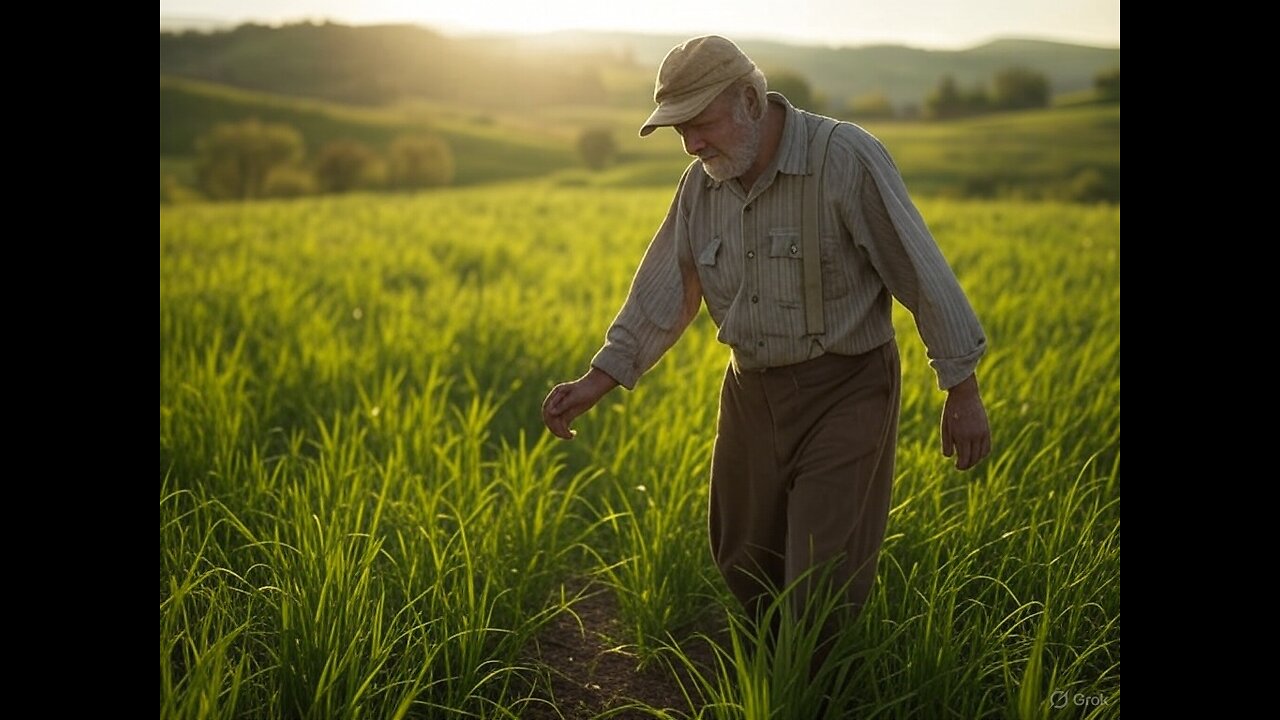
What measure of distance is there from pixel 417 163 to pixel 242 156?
581 centimetres

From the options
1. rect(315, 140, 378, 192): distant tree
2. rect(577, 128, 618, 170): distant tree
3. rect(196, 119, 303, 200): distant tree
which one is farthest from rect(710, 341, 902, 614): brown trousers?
rect(577, 128, 618, 170): distant tree

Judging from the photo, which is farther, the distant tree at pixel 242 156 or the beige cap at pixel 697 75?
the distant tree at pixel 242 156

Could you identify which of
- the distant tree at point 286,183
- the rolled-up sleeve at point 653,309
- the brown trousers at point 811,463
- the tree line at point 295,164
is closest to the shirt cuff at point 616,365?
the rolled-up sleeve at point 653,309

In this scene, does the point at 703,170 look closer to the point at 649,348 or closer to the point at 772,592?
the point at 649,348

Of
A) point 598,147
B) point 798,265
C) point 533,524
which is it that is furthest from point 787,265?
point 598,147

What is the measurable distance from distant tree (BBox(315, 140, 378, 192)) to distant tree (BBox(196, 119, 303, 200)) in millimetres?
1229

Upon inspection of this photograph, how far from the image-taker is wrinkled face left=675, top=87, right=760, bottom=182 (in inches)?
94.6

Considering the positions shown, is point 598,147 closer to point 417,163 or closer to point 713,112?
point 417,163

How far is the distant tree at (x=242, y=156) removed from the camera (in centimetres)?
3341

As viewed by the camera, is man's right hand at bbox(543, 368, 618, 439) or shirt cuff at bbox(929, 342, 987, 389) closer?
shirt cuff at bbox(929, 342, 987, 389)

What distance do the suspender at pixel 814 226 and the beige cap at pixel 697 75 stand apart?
0.23m

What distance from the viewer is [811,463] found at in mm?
2533

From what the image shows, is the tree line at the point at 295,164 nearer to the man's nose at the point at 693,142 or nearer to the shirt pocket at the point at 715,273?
the shirt pocket at the point at 715,273

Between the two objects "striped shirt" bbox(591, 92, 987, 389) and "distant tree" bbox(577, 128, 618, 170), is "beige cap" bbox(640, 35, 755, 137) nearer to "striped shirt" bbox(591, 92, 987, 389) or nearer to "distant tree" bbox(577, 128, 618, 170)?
"striped shirt" bbox(591, 92, 987, 389)
